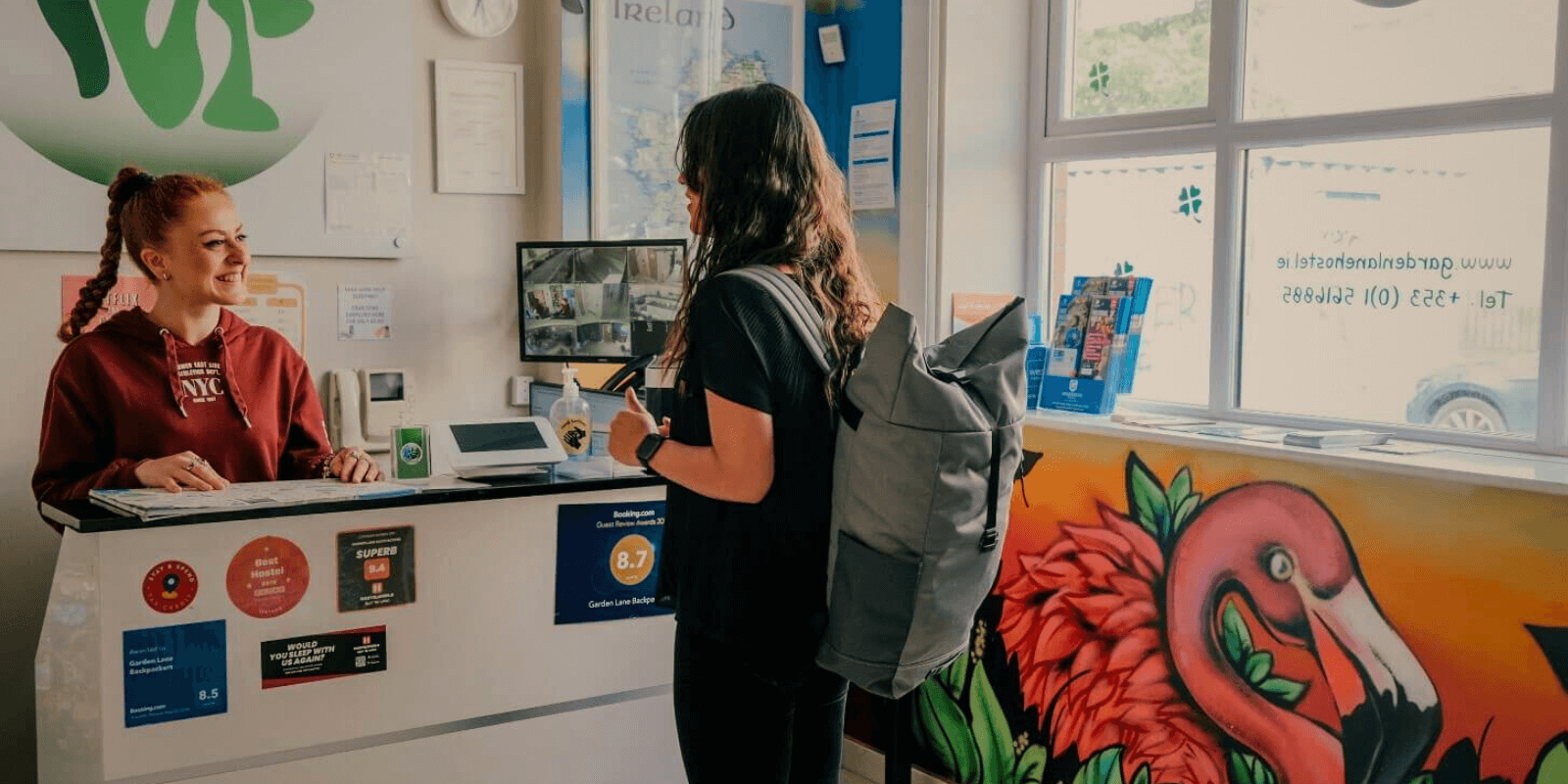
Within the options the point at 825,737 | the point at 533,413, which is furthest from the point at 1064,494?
the point at 533,413

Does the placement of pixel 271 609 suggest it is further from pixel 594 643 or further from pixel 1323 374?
pixel 1323 374

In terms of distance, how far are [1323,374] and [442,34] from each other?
2.52 metres

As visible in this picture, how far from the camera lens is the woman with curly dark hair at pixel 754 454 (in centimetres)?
167

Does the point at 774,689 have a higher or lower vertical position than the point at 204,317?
lower

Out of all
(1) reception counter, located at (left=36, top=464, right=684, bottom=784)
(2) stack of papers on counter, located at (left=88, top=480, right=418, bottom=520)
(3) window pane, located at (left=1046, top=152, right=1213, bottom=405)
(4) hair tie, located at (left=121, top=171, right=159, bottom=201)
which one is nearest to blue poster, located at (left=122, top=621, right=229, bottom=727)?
(1) reception counter, located at (left=36, top=464, right=684, bottom=784)

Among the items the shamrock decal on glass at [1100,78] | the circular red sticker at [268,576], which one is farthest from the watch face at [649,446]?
the shamrock decal on glass at [1100,78]

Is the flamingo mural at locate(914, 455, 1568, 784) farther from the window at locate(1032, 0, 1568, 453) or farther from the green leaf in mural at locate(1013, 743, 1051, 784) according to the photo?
the window at locate(1032, 0, 1568, 453)

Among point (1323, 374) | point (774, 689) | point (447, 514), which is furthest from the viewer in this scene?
point (1323, 374)

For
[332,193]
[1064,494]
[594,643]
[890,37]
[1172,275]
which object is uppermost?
[890,37]

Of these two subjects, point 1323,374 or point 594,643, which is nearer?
point 594,643

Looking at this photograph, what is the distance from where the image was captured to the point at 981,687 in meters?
3.19

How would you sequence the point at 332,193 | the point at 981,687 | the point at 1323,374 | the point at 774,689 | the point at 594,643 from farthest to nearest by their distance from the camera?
the point at 332,193 < the point at 981,687 < the point at 1323,374 < the point at 594,643 < the point at 774,689

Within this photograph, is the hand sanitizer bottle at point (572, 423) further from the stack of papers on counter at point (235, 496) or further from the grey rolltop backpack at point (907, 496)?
the grey rolltop backpack at point (907, 496)

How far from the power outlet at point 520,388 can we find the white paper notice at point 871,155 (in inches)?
44.4
